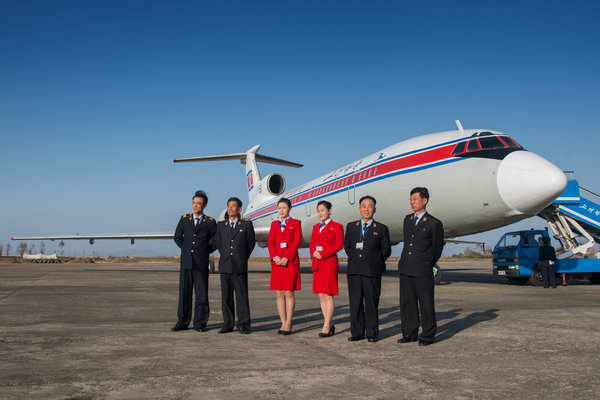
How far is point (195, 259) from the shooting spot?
6.48 m

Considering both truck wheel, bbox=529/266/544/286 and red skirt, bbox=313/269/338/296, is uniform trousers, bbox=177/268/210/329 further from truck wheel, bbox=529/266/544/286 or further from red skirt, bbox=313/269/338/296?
truck wheel, bbox=529/266/544/286

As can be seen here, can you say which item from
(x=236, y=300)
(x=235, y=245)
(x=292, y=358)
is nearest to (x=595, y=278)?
(x=235, y=245)

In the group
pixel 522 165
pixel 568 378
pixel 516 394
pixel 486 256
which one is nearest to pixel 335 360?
pixel 516 394

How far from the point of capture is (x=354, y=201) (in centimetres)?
1486

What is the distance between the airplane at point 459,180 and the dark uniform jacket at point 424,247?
19.0ft

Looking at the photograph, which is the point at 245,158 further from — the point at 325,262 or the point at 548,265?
the point at 325,262

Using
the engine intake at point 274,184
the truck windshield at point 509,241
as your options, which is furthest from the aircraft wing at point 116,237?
the truck windshield at point 509,241

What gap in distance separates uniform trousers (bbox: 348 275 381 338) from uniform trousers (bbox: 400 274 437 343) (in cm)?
31

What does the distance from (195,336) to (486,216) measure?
7832mm

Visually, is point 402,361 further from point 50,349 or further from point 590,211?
point 590,211

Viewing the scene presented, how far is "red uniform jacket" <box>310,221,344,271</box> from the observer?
19.5 ft

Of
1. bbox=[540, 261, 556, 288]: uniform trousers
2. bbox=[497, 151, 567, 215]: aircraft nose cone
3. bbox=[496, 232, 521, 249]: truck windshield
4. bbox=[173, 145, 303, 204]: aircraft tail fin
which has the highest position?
bbox=[173, 145, 303, 204]: aircraft tail fin

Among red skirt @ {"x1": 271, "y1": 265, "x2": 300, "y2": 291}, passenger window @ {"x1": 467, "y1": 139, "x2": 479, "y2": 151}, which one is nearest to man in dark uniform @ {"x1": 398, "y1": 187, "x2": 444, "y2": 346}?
red skirt @ {"x1": 271, "y1": 265, "x2": 300, "y2": 291}

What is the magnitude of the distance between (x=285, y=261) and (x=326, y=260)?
0.51m
